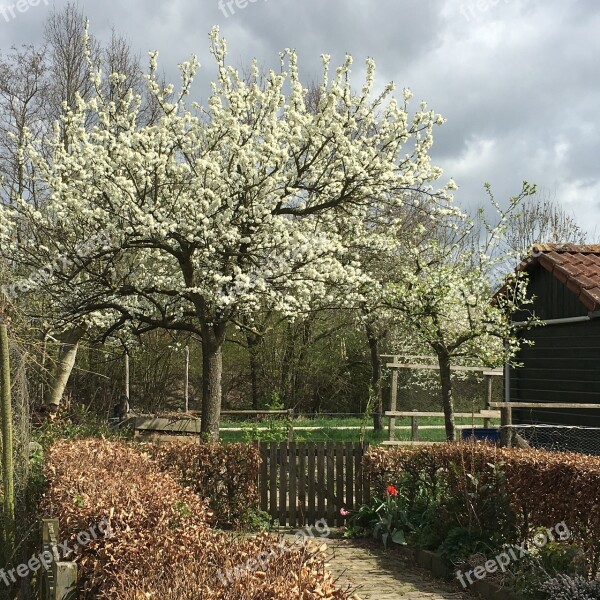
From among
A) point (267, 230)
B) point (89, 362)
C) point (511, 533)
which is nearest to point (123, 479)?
point (511, 533)

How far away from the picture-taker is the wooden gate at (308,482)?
9.85 metres

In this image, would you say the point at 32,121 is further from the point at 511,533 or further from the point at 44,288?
the point at 511,533

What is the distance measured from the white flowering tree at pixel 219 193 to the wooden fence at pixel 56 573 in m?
5.86

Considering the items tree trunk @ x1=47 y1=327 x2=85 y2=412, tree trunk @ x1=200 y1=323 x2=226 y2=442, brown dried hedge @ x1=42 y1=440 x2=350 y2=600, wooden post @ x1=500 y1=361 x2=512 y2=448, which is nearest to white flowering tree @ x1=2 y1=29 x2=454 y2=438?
tree trunk @ x1=200 y1=323 x2=226 y2=442

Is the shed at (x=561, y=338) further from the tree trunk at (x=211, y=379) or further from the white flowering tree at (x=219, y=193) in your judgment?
the tree trunk at (x=211, y=379)

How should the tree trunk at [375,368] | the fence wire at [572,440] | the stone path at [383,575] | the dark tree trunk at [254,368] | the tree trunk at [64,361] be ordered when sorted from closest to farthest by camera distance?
the stone path at [383,575] → the fence wire at [572,440] → the tree trunk at [64,361] → the tree trunk at [375,368] → the dark tree trunk at [254,368]

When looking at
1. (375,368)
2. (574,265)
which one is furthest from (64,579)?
(375,368)

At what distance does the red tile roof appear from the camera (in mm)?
12438

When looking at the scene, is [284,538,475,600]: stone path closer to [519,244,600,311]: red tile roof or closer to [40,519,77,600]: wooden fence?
[40,519,77,600]: wooden fence

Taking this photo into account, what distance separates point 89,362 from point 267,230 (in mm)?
10806

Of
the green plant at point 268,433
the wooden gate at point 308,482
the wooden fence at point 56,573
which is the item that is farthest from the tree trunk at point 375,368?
the wooden fence at point 56,573

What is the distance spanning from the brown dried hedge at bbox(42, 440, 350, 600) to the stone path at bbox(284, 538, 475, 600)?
192 centimetres

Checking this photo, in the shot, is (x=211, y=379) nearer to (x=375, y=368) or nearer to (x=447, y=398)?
(x=447, y=398)

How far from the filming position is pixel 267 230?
11.5 m
